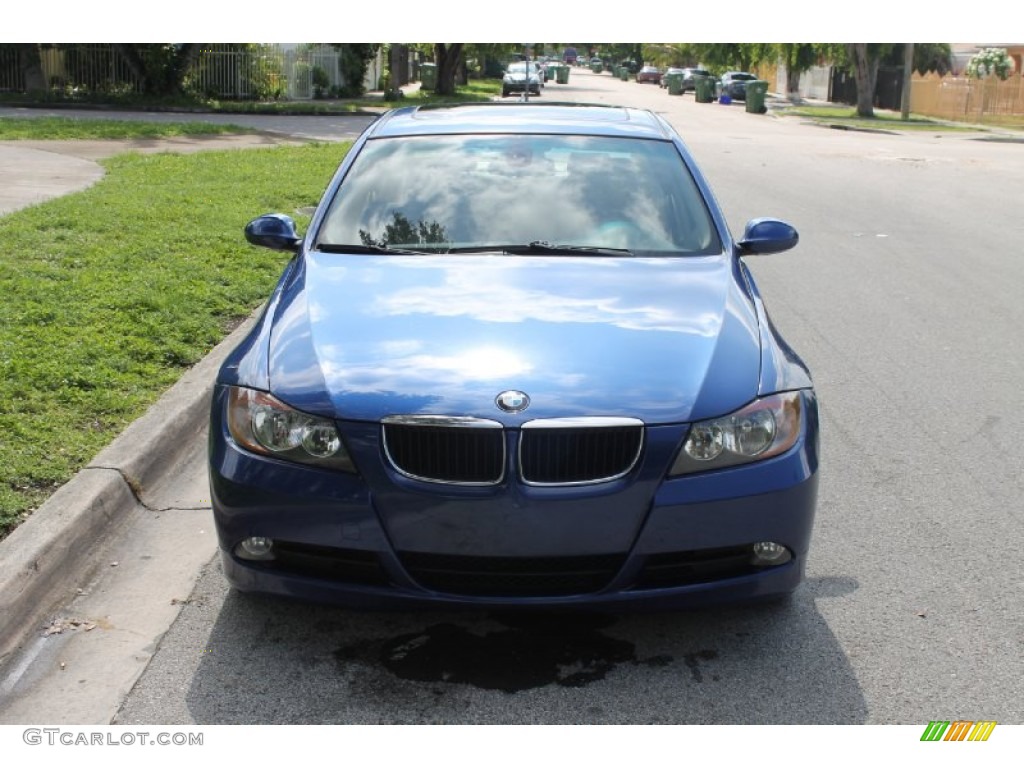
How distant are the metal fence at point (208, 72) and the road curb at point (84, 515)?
32.1m

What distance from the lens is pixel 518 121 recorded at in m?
5.71

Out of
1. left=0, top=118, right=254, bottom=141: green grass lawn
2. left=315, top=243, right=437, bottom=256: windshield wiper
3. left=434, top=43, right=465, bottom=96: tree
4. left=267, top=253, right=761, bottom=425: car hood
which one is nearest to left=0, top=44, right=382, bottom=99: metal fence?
left=434, top=43, right=465, bottom=96: tree

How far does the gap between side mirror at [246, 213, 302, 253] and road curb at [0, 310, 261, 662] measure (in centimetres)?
98

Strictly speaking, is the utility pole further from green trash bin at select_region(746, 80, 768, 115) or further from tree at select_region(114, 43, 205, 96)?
tree at select_region(114, 43, 205, 96)

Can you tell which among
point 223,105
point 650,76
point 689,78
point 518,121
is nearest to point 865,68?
point 223,105

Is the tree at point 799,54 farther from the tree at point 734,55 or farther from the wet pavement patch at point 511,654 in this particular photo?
the wet pavement patch at point 511,654

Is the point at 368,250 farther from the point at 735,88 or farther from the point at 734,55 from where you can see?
the point at 734,55

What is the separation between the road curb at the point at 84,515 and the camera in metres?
3.98

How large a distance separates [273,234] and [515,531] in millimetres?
2274

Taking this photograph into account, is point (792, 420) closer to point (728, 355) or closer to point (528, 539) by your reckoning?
point (728, 355)

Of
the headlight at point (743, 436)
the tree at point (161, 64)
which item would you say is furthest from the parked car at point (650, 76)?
the headlight at point (743, 436)

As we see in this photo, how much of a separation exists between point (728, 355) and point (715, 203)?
58.3 inches

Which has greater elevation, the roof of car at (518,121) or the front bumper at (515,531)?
the roof of car at (518,121)

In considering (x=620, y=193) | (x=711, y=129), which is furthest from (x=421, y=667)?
(x=711, y=129)
